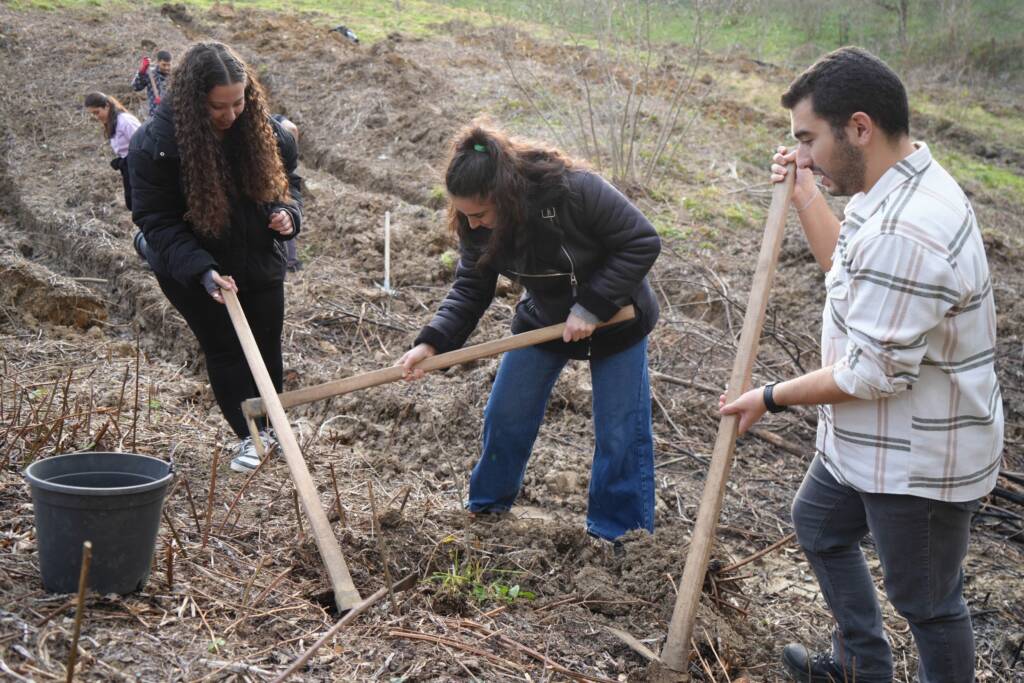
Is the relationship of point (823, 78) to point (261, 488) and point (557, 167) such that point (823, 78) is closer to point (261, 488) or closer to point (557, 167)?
point (557, 167)

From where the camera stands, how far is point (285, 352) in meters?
6.12

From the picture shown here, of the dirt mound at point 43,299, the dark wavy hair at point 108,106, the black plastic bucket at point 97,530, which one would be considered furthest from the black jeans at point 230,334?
the dark wavy hair at point 108,106

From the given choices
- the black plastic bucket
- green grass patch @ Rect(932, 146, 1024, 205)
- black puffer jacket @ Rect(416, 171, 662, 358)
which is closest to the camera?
the black plastic bucket

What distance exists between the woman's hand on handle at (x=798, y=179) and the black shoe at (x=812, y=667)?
1.49m

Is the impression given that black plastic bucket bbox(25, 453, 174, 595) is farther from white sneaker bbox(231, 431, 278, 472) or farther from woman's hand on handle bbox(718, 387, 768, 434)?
woman's hand on handle bbox(718, 387, 768, 434)

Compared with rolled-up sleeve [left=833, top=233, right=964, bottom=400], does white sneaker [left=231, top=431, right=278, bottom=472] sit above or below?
below

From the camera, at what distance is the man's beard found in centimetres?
240

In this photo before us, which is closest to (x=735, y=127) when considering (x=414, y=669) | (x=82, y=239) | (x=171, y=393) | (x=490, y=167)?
(x=82, y=239)

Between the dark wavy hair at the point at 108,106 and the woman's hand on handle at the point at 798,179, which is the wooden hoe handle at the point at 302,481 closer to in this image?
the woman's hand on handle at the point at 798,179

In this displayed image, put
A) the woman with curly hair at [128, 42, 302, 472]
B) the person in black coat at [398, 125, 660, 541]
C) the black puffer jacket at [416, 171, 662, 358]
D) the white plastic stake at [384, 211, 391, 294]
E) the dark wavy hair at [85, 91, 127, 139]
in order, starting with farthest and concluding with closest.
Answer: the dark wavy hair at [85, 91, 127, 139] < the white plastic stake at [384, 211, 391, 294] < the woman with curly hair at [128, 42, 302, 472] < the black puffer jacket at [416, 171, 662, 358] < the person in black coat at [398, 125, 660, 541]

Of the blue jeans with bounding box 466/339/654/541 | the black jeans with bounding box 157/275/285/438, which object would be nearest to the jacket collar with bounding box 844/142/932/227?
the blue jeans with bounding box 466/339/654/541

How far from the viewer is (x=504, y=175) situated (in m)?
3.11

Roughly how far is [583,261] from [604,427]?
67 cm

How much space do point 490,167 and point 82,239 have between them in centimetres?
593
